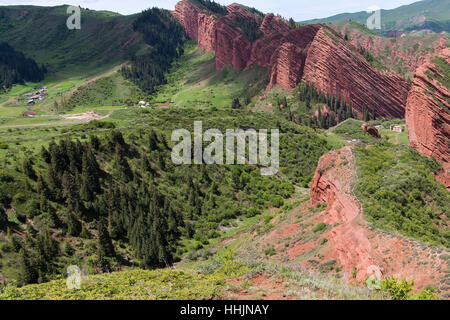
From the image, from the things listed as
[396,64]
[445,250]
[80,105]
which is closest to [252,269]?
[445,250]

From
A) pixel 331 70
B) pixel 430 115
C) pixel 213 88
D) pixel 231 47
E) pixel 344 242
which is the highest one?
pixel 231 47

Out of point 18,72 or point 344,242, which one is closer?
point 344,242

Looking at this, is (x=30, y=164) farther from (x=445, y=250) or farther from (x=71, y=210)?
(x=445, y=250)

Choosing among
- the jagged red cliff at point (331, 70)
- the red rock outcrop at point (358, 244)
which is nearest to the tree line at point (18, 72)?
the jagged red cliff at point (331, 70)

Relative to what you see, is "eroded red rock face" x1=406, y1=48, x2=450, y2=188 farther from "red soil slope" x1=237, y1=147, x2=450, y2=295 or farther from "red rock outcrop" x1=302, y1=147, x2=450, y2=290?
"red rock outcrop" x1=302, y1=147, x2=450, y2=290

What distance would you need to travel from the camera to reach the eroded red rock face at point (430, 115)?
48.0 meters

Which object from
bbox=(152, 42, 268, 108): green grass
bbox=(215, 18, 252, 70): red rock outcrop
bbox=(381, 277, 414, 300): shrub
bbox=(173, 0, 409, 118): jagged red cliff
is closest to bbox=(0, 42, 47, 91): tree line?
bbox=(152, 42, 268, 108): green grass

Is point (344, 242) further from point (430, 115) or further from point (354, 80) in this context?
point (354, 80)

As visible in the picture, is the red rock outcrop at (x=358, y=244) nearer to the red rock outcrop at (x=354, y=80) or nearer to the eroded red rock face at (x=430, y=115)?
the eroded red rock face at (x=430, y=115)

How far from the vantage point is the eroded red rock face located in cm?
4797

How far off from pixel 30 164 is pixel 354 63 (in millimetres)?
122633

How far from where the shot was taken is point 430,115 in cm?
4953

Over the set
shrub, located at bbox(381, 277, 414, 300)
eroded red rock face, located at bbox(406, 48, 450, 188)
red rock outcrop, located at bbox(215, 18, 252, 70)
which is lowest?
shrub, located at bbox(381, 277, 414, 300)

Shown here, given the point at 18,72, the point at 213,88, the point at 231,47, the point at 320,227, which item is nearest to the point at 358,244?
the point at 320,227
